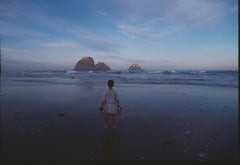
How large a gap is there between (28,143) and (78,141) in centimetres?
122

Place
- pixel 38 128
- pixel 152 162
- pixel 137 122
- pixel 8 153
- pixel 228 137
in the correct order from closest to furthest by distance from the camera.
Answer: pixel 152 162 < pixel 8 153 < pixel 228 137 < pixel 38 128 < pixel 137 122

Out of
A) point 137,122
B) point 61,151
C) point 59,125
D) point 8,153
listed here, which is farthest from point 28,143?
point 137,122

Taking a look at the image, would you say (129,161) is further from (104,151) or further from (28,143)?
(28,143)

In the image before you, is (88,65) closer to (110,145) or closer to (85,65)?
(85,65)

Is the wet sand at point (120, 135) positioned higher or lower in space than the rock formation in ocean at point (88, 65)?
lower

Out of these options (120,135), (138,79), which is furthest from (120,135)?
(138,79)

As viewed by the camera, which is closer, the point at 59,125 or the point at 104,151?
the point at 104,151

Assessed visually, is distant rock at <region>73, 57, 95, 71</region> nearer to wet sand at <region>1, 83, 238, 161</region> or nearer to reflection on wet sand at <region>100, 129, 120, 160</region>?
wet sand at <region>1, 83, 238, 161</region>

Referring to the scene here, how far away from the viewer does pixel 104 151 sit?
14.1ft

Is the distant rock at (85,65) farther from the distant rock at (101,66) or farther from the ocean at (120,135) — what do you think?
the ocean at (120,135)

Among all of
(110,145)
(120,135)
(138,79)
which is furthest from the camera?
(138,79)

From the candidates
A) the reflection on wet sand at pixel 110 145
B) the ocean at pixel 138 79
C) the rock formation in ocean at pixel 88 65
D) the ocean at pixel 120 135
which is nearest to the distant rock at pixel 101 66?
the rock formation in ocean at pixel 88 65

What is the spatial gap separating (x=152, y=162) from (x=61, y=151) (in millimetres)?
2027

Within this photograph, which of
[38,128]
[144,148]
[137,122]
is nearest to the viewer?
[144,148]
